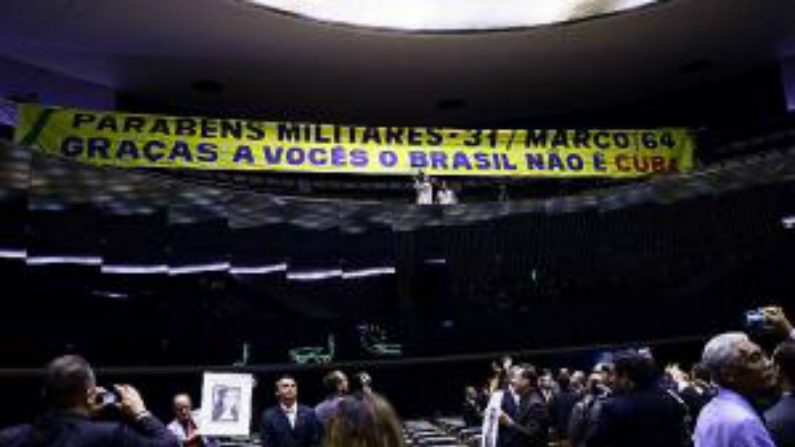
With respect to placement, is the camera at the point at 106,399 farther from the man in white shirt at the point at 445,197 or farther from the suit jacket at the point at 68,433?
the man in white shirt at the point at 445,197

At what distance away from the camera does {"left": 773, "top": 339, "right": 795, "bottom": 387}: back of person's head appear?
276cm

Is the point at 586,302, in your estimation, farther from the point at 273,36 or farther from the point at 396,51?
the point at 273,36

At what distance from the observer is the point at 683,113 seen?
14.9 meters

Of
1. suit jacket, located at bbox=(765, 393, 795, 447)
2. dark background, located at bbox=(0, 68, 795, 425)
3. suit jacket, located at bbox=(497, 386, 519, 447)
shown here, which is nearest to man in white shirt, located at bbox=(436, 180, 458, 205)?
dark background, located at bbox=(0, 68, 795, 425)

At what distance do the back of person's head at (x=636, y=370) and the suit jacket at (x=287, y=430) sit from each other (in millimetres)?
3199

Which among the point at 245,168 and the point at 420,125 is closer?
the point at 245,168

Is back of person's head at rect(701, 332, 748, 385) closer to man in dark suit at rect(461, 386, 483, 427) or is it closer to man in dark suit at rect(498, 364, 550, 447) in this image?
man in dark suit at rect(498, 364, 550, 447)

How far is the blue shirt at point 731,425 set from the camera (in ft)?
8.04

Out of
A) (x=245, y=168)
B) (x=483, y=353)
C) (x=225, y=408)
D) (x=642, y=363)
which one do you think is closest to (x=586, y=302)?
(x=483, y=353)

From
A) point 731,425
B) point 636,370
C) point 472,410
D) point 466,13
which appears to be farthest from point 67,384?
point 466,13

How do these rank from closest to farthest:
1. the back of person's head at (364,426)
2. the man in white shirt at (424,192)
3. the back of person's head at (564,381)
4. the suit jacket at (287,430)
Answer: the back of person's head at (364,426) < the suit jacket at (287,430) < the back of person's head at (564,381) < the man in white shirt at (424,192)

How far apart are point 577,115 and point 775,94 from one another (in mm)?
3454

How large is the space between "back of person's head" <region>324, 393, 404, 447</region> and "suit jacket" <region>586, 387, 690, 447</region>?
2.17 metres

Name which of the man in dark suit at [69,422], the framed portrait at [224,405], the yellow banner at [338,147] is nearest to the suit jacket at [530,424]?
the framed portrait at [224,405]
